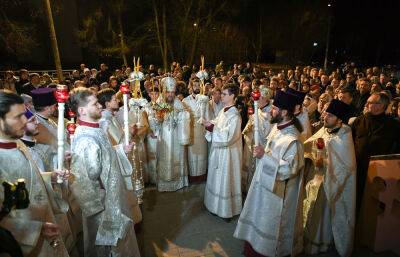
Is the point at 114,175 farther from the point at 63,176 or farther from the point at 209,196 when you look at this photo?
the point at 209,196

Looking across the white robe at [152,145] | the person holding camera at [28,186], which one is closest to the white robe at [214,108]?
the white robe at [152,145]

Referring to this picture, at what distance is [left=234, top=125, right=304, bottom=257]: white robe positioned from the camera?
3.94 m

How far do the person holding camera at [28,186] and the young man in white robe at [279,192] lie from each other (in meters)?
2.31

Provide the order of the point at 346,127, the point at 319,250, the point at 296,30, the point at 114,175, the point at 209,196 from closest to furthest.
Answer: the point at 114,175, the point at 346,127, the point at 319,250, the point at 209,196, the point at 296,30

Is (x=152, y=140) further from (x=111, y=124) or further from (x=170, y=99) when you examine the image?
(x=111, y=124)

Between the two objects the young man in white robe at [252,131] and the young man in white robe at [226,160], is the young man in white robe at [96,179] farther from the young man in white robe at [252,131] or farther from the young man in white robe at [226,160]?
the young man in white robe at [252,131]

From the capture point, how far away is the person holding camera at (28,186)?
2557 mm

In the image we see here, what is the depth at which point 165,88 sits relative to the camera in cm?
653

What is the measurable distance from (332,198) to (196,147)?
365 centimetres

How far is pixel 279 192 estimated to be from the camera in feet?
13.4

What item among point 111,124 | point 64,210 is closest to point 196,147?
point 111,124

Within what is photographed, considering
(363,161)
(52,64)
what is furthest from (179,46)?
(363,161)

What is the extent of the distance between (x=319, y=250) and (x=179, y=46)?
23886 mm

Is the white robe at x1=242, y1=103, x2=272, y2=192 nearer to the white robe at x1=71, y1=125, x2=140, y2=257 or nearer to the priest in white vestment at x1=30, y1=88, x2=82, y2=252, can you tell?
the white robe at x1=71, y1=125, x2=140, y2=257
